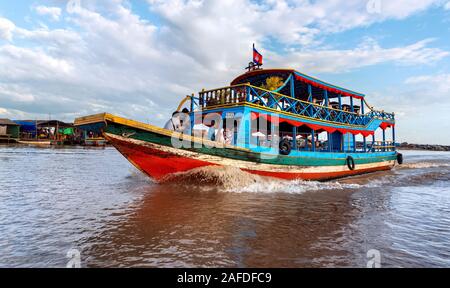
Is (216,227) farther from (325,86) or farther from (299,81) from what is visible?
(325,86)

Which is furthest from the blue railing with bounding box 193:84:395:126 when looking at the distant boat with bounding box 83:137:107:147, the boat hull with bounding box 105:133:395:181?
the distant boat with bounding box 83:137:107:147

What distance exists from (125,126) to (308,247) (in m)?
5.67

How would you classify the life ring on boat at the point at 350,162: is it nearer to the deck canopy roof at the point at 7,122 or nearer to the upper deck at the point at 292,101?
the upper deck at the point at 292,101

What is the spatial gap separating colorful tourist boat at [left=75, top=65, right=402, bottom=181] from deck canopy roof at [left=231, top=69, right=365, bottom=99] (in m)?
0.05

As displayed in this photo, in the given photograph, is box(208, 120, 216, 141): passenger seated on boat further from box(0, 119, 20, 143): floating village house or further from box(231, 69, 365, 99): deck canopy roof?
box(0, 119, 20, 143): floating village house

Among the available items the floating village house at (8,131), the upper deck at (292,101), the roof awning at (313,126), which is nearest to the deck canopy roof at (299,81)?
the upper deck at (292,101)

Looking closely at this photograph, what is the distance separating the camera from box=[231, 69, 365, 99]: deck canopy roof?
10696 millimetres

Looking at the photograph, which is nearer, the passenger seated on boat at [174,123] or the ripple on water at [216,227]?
the ripple on water at [216,227]

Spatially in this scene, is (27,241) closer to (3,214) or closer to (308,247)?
(3,214)

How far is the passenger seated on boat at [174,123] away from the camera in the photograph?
9.91 meters

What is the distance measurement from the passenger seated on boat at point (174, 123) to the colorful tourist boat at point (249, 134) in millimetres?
379

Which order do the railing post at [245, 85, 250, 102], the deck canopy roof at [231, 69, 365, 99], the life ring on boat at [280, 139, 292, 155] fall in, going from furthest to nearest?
1. the deck canopy roof at [231, 69, 365, 99]
2. the life ring on boat at [280, 139, 292, 155]
3. the railing post at [245, 85, 250, 102]

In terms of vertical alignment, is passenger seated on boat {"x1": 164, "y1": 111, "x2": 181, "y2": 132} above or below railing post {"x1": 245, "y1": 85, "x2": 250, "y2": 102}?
below

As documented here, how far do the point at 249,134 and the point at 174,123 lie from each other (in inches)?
143
